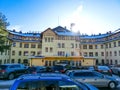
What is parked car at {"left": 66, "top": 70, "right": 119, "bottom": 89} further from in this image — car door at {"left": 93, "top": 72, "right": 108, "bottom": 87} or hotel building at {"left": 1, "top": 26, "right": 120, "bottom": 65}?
hotel building at {"left": 1, "top": 26, "right": 120, "bottom": 65}

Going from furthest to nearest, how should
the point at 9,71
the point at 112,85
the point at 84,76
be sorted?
the point at 9,71 < the point at 112,85 < the point at 84,76

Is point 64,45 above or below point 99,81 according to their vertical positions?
above

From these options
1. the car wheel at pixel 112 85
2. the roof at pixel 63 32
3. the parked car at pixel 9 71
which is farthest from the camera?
the roof at pixel 63 32

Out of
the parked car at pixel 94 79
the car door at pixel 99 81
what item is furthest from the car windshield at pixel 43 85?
the car door at pixel 99 81

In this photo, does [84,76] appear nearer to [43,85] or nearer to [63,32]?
[43,85]

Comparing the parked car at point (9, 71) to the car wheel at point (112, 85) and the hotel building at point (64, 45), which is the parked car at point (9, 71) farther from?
the hotel building at point (64, 45)

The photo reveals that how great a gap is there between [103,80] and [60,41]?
4371cm

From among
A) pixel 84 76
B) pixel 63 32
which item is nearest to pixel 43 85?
pixel 84 76

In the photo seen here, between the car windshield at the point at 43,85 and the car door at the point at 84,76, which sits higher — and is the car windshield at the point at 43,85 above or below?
above

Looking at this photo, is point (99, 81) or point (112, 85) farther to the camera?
point (112, 85)

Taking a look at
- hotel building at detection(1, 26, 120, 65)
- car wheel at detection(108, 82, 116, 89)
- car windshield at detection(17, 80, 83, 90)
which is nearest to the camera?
car windshield at detection(17, 80, 83, 90)

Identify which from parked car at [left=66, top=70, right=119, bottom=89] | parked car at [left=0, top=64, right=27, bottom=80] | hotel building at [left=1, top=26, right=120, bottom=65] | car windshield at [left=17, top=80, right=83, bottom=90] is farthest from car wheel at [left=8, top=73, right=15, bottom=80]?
hotel building at [left=1, top=26, right=120, bottom=65]

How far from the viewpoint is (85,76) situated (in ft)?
50.7

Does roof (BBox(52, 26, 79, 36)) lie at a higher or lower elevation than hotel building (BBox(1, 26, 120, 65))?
higher
